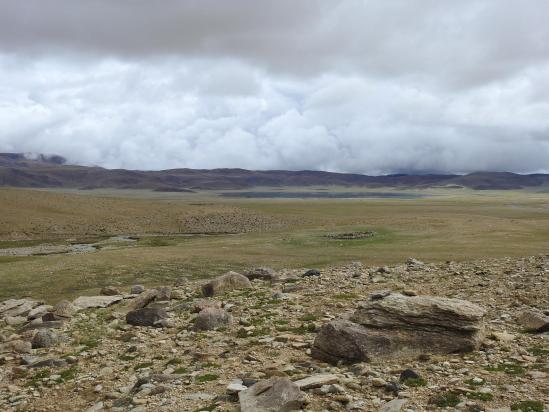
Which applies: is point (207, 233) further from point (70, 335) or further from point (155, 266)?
point (70, 335)

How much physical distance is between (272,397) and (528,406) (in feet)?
16.5

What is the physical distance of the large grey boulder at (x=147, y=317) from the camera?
19.3 meters

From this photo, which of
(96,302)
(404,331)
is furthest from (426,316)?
(96,302)

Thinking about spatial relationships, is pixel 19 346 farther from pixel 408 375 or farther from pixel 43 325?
pixel 408 375

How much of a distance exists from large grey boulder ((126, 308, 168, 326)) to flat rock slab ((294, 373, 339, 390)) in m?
9.00

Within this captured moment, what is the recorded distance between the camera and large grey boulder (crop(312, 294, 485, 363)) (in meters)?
13.2

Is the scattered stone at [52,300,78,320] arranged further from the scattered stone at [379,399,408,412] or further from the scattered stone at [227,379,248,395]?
the scattered stone at [379,399,408,412]

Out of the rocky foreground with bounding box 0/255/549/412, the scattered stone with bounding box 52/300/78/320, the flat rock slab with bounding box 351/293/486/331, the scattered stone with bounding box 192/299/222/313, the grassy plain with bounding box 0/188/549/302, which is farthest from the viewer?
the grassy plain with bounding box 0/188/549/302

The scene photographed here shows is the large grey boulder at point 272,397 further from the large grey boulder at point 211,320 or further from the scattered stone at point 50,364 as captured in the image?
the scattered stone at point 50,364

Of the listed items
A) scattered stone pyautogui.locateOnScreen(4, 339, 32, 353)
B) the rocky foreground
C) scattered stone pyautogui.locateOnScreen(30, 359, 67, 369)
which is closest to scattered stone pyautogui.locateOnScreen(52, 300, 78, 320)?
the rocky foreground

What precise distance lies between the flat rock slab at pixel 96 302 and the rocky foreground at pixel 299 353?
1661mm

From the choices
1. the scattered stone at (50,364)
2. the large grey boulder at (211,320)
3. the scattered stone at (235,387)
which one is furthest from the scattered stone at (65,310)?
the scattered stone at (235,387)

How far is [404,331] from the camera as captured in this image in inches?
534

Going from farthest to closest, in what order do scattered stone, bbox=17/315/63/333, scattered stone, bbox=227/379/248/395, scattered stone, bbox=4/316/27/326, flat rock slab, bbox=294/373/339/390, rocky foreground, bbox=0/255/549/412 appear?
scattered stone, bbox=4/316/27/326, scattered stone, bbox=17/315/63/333, scattered stone, bbox=227/379/248/395, flat rock slab, bbox=294/373/339/390, rocky foreground, bbox=0/255/549/412
